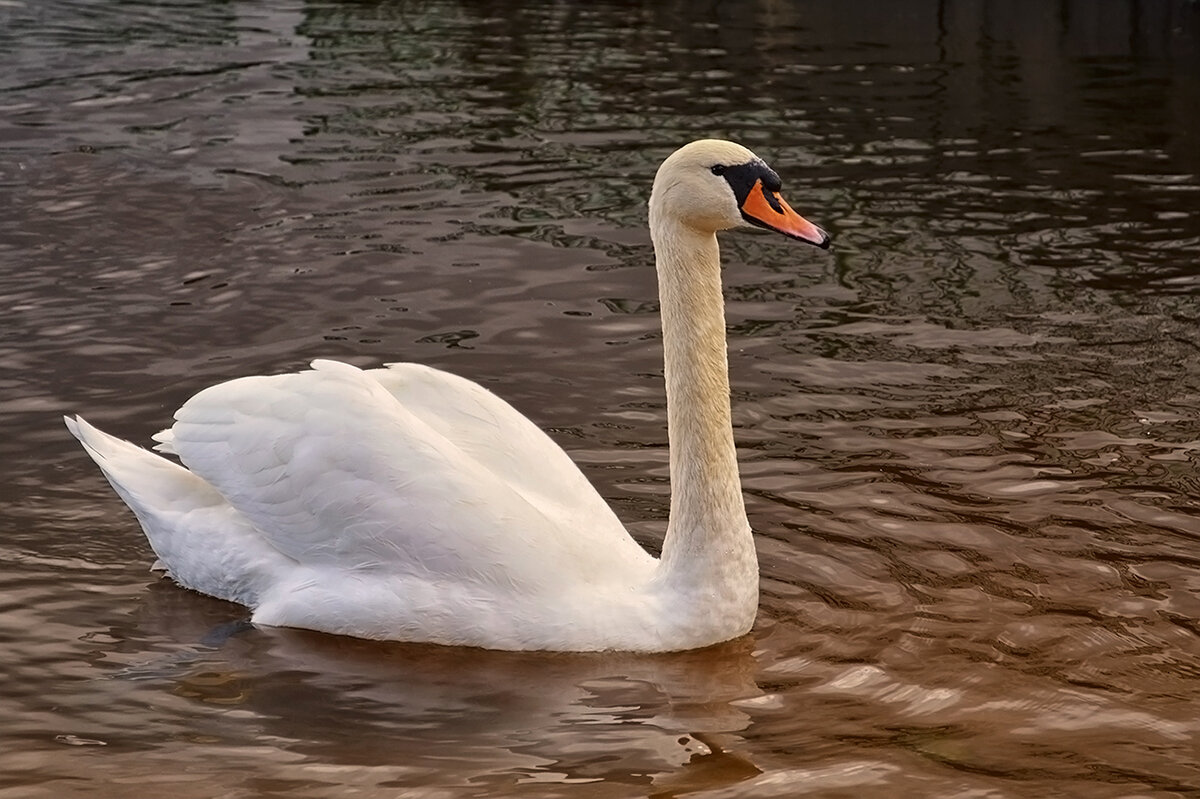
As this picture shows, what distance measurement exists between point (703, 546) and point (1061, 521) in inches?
85.5

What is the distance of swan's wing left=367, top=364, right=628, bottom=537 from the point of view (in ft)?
22.1

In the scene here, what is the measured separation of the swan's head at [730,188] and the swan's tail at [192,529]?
2143 mm

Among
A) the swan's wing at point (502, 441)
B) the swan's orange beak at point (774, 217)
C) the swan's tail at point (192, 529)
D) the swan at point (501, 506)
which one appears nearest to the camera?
the swan's orange beak at point (774, 217)

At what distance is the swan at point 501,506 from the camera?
6.33 m

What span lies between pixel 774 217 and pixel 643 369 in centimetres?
365

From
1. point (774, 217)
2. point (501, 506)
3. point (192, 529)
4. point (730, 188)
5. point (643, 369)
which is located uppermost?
point (730, 188)

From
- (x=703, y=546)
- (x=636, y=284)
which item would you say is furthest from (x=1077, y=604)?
(x=636, y=284)

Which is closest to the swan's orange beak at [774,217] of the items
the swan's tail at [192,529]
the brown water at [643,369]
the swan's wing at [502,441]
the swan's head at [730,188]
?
the swan's head at [730,188]

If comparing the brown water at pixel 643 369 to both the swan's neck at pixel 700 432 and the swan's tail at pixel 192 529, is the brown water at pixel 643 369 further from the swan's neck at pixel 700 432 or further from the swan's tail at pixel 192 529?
the swan's neck at pixel 700 432

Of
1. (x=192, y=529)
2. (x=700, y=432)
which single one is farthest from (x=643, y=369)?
(x=192, y=529)

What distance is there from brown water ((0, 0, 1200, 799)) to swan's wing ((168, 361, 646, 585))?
362 mm

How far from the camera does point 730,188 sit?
6234mm

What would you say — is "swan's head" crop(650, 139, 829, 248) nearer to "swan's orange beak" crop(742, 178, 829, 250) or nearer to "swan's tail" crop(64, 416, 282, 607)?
"swan's orange beak" crop(742, 178, 829, 250)

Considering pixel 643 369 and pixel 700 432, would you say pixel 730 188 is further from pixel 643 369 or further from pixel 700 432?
pixel 643 369
